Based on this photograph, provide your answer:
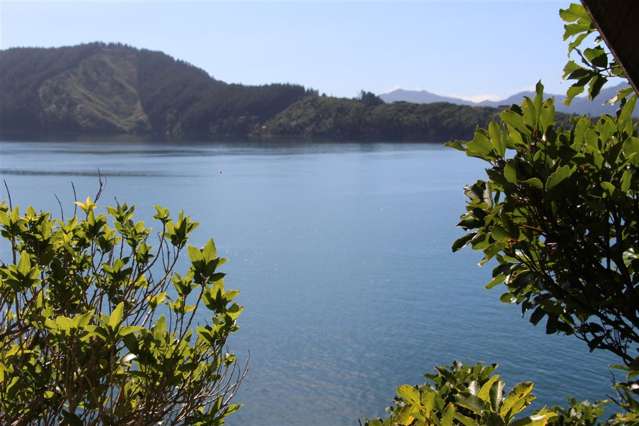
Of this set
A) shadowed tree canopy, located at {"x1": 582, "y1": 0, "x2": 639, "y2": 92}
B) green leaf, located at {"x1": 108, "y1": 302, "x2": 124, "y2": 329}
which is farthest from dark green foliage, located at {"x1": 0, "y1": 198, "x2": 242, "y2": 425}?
shadowed tree canopy, located at {"x1": 582, "y1": 0, "x2": 639, "y2": 92}

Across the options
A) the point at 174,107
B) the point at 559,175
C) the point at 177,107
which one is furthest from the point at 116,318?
the point at 174,107

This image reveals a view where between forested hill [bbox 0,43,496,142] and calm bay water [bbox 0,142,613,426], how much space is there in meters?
64.5

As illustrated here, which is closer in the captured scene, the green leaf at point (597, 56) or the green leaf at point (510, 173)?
the green leaf at point (510, 173)

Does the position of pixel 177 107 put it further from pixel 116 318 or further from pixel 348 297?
pixel 116 318

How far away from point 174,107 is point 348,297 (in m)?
126

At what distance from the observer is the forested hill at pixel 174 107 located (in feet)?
371

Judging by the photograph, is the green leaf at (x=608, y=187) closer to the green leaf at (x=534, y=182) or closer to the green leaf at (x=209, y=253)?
the green leaf at (x=534, y=182)

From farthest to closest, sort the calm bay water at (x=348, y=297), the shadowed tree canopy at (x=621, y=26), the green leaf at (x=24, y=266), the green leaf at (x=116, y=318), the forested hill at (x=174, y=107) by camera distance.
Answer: the forested hill at (x=174, y=107) → the calm bay water at (x=348, y=297) → the green leaf at (x=24, y=266) → the green leaf at (x=116, y=318) → the shadowed tree canopy at (x=621, y=26)

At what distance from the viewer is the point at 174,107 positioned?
140m

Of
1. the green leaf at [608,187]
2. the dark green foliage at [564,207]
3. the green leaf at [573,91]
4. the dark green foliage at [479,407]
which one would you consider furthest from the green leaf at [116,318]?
the green leaf at [573,91]

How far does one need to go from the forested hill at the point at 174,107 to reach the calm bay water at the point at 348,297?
212ft

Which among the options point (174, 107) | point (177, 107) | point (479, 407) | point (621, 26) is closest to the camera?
point (621, 26)

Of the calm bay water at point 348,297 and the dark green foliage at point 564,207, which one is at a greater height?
the dark green foliage at point 564,207

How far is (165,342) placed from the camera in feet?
7.04
